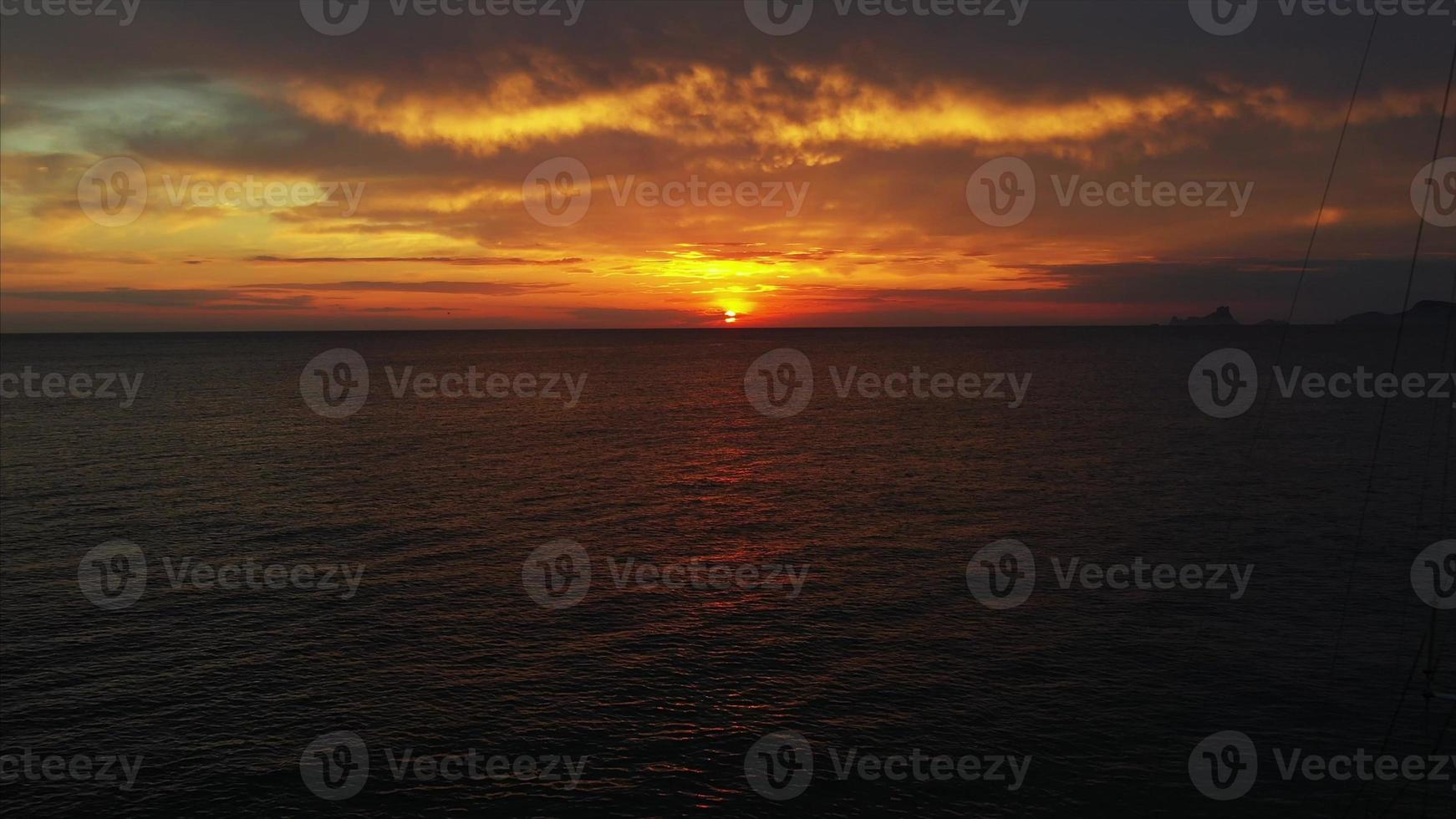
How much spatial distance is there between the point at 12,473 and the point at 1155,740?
9214cm

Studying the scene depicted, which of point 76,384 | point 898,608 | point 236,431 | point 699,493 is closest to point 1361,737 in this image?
point 898,608

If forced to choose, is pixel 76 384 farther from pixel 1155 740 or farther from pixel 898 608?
pixel 1155 740

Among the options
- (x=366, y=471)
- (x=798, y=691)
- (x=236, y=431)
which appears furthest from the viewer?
(x=236, y=431)

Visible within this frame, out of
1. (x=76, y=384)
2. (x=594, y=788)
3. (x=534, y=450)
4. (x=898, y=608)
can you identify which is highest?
(x=76, y=384)

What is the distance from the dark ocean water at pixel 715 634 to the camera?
105 ft

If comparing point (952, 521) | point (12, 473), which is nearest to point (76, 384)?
point (12, 473)

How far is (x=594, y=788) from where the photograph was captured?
104 feet

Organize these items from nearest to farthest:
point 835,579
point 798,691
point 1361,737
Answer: point 1361,737 → point 798,691 → point 835,579

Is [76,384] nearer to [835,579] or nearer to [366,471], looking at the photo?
[366,471]

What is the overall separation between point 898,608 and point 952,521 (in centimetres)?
1919

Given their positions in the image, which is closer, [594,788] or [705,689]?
[594,788]

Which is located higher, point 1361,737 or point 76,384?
point 76,384

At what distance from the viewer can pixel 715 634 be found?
1746 inches

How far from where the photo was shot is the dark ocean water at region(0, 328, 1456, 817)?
31953 mm
